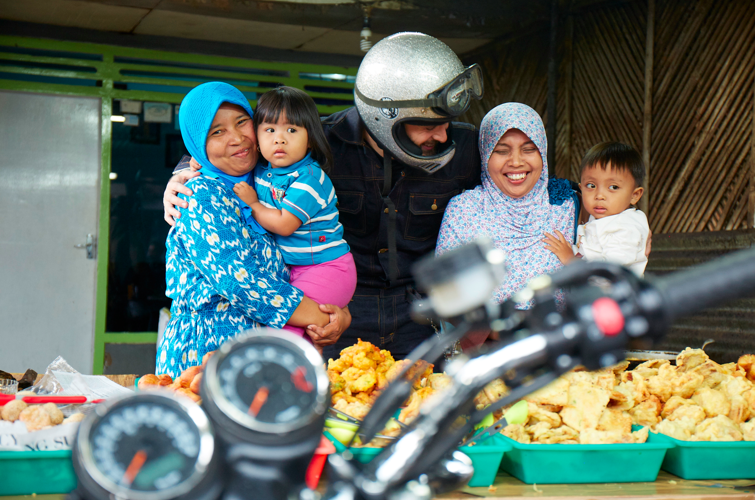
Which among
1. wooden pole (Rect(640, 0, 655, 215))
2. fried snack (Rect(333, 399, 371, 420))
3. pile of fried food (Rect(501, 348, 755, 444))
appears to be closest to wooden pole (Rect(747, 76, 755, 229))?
wooden pole (Rect(640, 0, 655, 215))

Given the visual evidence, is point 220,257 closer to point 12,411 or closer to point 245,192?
point 245,192

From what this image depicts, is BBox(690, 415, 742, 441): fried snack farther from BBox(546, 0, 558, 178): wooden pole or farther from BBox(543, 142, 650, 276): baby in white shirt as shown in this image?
BBox(546, 0, 558, 178): wooden pole

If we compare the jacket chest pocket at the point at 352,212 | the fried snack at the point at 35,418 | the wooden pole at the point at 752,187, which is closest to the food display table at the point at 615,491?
the fried snack at the point at 35,418

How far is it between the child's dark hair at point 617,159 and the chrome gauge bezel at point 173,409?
7.65 ft

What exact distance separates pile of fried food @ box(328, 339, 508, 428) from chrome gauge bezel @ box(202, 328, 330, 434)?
83cm

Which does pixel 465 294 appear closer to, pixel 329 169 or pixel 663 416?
pixel 663 416

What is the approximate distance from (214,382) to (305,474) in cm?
13

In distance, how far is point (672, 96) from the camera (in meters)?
4.76

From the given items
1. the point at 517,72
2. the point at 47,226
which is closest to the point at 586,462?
the point at 517,72

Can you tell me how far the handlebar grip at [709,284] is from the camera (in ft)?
1.71

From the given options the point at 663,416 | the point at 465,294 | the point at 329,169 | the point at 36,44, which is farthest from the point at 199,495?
the point at 36,44

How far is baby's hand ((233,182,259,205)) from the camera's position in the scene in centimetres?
214

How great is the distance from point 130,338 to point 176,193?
4.33m

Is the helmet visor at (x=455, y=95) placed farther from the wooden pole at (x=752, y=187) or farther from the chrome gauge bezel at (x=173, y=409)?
the wooden pole at (x=752, y=187)
